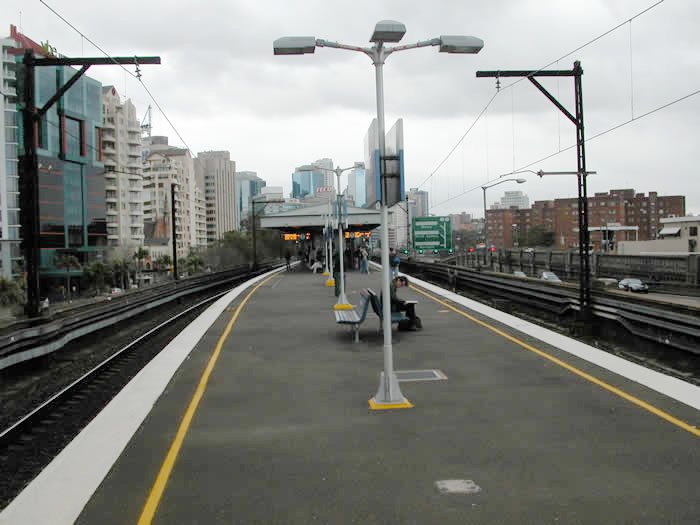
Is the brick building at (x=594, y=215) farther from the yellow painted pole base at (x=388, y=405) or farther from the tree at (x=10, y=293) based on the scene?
the yellow painted pole base at (x=388, y=405)

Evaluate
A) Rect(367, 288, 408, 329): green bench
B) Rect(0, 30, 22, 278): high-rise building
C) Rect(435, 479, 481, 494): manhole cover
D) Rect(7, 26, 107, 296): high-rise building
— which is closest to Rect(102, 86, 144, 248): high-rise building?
Rect(7, 26, 107, 296): high-rise building

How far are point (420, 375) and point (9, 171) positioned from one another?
92810 millimetres

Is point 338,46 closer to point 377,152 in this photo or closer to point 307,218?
point 377,152

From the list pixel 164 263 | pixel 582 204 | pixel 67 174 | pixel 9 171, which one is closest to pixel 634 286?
pixel 582 204

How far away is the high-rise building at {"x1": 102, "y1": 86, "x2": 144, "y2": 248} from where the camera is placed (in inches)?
4510

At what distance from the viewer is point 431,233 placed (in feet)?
160

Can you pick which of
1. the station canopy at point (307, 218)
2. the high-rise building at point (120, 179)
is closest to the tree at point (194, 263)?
the high-rise building at point (120, 179)

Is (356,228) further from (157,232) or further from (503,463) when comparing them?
(157,232)

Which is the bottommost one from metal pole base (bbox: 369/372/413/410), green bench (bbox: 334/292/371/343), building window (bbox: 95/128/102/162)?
metal pole base (bbox: 369/372/413/410)

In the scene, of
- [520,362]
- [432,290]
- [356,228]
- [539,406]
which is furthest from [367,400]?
[356,228]

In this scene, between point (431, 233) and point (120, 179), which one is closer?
point (431, 233)

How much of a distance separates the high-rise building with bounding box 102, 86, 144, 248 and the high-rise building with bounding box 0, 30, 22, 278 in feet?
70.7

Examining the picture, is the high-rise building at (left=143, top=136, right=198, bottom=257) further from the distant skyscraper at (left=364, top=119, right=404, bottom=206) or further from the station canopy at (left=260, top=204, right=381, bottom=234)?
the distant skyscraper at (left=364, top=119, right=404, bottom=206)

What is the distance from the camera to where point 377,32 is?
25.0 ft
